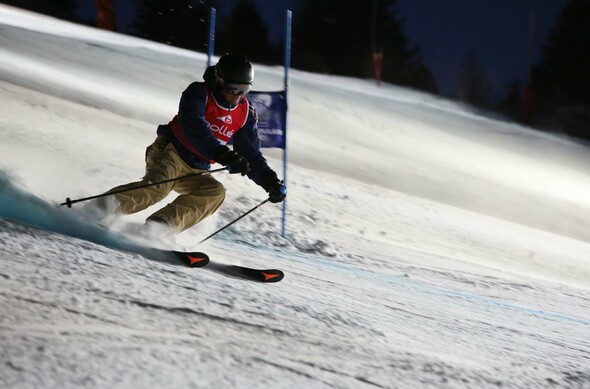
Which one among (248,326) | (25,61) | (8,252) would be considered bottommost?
(248,326)

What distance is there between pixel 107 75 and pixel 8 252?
38.2 ft

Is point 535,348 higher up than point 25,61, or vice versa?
point 25,61

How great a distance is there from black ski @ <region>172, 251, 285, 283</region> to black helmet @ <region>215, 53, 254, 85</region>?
3.17 feet

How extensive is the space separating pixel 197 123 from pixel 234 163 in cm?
38

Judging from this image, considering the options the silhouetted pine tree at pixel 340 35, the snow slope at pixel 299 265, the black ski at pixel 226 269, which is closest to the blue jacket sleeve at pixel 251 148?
the snow slope at pixel 299 265

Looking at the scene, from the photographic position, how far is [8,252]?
10.2 feet

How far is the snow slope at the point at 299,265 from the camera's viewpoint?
253 centimetres

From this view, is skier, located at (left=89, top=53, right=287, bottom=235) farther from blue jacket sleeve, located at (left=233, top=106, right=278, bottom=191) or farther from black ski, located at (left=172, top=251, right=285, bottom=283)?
black ski, located at (left=172, top=251, right=285, bottom=283)

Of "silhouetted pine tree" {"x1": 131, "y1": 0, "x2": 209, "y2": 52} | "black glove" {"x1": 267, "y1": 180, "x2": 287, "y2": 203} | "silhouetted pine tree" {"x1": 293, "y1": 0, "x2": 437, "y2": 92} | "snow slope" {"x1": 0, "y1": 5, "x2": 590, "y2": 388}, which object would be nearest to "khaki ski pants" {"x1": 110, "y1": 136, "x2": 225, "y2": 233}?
"snow slope" {"x1": 0, "y1": 5, "x2": 590, "y2": 388}

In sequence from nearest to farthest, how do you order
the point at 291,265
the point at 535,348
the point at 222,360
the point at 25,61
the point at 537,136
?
the point at 222,360 → the point at 535,348 → the point at 291,265 → the point at 25,61 → the point at 537,136

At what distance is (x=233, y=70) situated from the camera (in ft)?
13.3

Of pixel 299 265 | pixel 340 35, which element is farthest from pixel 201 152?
pixel 340 35

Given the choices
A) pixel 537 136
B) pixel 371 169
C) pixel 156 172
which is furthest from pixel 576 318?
pixel 537 136

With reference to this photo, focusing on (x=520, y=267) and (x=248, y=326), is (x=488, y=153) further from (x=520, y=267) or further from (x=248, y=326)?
(x=248, y=326)
